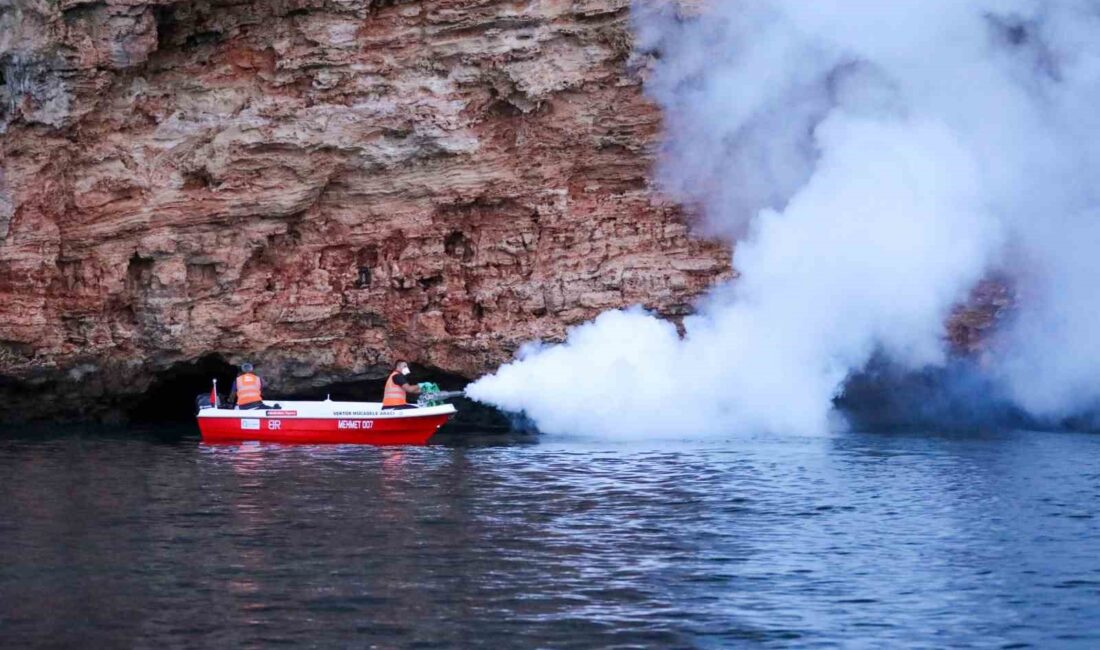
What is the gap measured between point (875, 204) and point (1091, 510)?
9606 millimetres

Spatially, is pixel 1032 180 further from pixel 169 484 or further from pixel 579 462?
pixel 169 484

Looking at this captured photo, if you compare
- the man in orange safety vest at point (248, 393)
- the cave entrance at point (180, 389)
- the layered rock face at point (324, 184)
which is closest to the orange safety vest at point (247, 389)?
the man in orange safety vest at point (248, 393)

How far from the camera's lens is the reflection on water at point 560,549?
1212 cm

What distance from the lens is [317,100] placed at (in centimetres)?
2606

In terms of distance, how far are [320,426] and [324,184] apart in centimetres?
440

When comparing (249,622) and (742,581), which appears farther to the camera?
(742,581)

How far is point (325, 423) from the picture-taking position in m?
25.2

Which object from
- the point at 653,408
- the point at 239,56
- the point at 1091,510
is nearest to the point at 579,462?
the point at 653,408

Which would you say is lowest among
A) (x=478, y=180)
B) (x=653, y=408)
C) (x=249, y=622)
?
(x=249, y=622)

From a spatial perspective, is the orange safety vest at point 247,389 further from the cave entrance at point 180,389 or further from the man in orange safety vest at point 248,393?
the cave entrance at point 180,389

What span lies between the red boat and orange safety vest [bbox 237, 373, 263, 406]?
231mm

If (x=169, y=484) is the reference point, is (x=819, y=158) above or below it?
above

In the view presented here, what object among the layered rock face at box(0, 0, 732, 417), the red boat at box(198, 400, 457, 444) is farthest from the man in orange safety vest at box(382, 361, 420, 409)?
the layered rock face at box(0, 0, 732, 417)

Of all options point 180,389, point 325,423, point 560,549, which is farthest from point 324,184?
point 560,549
